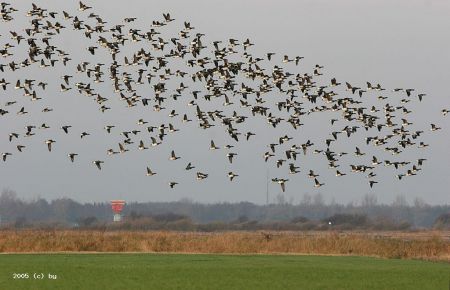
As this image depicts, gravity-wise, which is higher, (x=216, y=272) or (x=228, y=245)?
(x=228, y=245)

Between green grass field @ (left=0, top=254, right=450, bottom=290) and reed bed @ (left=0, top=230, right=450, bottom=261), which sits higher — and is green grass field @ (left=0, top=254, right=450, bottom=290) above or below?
below

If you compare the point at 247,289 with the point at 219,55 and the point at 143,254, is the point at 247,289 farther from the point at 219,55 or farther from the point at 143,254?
the point at 143,254

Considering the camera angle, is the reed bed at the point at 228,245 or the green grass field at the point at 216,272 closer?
the green grass field at the point at 216,272

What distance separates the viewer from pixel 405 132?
58188 millimetres

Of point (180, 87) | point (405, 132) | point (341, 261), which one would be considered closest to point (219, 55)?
point (180, 87)

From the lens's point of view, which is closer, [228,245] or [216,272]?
[216,272]

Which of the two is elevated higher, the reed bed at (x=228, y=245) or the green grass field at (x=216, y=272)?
the reed bed at (x=228, y=245)

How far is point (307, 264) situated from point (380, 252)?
14986 millimetres

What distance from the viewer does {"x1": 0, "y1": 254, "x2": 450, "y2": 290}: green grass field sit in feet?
140

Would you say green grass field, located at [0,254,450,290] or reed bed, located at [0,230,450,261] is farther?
reed bed, located at [0,230,450,261]

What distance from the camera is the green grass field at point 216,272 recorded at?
140 feet

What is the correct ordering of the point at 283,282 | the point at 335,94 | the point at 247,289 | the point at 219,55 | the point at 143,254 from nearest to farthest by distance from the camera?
the point at 247,289, the point at 283,282, the point at 219,55, the point at 335,94, the point at 143,254

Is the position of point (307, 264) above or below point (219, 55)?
below

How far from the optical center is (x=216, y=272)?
163 feet
